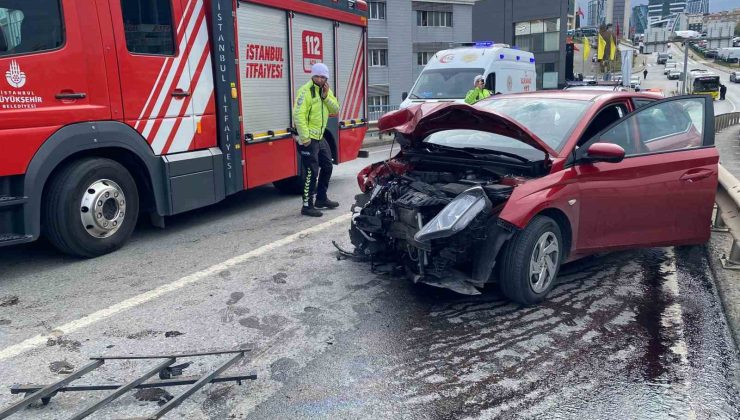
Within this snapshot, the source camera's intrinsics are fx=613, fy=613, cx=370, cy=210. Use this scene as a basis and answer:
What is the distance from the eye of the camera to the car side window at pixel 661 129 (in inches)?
196

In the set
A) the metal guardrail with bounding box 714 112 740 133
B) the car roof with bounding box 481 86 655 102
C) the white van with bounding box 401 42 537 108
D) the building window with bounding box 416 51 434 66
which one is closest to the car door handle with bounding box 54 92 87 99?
the car roof with bounding box 481 86 655 102

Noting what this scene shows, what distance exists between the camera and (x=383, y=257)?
4.97 m

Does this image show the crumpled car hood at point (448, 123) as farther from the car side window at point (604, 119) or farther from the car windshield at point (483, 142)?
the car side window at point (604, 119)

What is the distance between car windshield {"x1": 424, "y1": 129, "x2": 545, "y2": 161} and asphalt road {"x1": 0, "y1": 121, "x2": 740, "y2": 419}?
1.11 metres

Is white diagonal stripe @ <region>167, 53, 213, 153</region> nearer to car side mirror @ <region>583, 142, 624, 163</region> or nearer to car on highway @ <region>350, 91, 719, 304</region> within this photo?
car on highway @ <region>350, 91, 719, 304</region>

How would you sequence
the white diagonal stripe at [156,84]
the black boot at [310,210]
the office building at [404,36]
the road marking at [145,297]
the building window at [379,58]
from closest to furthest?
the road marking at [145,297] → the white diagonal stripe at [156,84] → the black boot at [310,210] → the office building at [404,36] → the building window at [379,58]

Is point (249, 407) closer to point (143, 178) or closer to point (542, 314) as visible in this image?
point (542, 314)

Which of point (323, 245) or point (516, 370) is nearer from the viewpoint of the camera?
point (516, 370)

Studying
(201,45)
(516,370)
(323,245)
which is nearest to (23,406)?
(516,370)

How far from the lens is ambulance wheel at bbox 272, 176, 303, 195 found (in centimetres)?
862

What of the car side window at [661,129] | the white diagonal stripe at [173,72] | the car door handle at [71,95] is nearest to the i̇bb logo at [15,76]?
the car door handle at [71,95]

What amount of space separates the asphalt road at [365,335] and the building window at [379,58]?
105 ft

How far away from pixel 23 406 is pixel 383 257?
278cm

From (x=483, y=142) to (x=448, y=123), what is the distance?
33 centimetres
